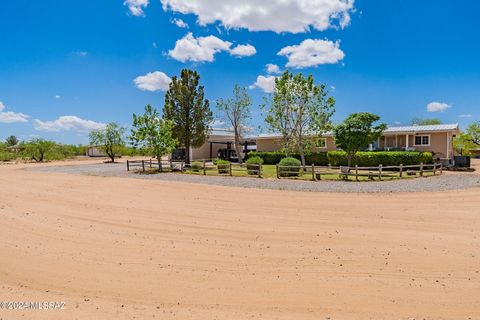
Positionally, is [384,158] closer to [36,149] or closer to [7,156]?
[36,149]

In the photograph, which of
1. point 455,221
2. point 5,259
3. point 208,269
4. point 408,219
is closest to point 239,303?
point 208,269

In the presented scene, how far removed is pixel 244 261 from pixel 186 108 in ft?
83.3

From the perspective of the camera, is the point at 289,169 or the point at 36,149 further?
the point at 36,149

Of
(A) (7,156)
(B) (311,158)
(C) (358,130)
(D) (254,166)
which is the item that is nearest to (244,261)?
(D) (254,166)

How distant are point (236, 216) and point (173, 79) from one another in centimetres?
2330

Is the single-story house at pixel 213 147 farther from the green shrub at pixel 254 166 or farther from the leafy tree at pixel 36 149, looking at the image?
the leafy tree at pixel 36 149

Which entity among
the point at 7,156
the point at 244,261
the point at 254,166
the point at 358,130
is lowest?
the point at 244,261

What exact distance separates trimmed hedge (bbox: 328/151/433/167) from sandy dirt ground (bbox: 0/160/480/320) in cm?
1460

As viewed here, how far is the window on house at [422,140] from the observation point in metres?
27.0

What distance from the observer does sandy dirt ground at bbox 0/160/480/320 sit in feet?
14.1

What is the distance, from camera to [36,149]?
157ft

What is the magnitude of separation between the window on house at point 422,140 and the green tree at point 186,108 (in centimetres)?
1840

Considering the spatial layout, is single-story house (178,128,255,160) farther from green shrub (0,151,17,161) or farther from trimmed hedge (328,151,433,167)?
green shrub (0,151,17,161)

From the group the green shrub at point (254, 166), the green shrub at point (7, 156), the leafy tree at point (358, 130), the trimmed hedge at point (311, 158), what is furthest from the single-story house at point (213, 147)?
the green shrub at point (7, 156)
